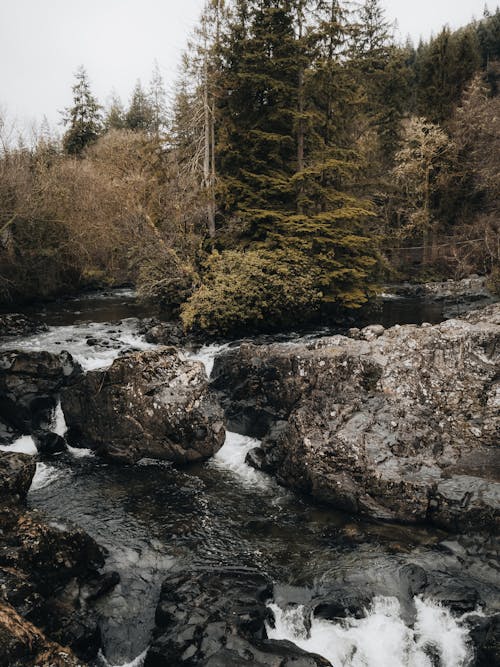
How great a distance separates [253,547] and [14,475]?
15.2 ft

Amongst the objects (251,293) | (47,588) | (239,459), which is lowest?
(239,459)

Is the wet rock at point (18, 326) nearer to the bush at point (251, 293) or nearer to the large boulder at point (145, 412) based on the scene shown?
the bush at point (251, 293)

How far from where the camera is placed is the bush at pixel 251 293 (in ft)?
62.4

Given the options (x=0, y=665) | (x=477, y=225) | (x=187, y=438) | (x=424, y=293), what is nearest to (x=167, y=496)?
(x=187, y=438)

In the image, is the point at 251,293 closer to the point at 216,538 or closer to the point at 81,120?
the point at 216,538

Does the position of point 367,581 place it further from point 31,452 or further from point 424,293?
point 424,293

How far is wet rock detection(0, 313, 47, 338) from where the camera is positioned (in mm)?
19491

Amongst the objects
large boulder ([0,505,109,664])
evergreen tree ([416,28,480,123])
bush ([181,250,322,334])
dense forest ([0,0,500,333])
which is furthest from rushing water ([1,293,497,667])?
evergreen tree ([416,28,480,123])

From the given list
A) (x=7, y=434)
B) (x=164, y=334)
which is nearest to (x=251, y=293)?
(x=164, y=334)

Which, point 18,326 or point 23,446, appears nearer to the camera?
point 23,446

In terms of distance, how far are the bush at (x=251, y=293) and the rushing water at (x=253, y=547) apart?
785 cm

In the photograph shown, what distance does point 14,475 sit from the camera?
28.2ft

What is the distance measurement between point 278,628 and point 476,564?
3.41m

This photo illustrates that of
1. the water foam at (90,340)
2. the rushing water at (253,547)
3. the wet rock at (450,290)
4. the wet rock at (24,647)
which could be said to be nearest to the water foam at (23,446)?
the rushing water at (253,547)
